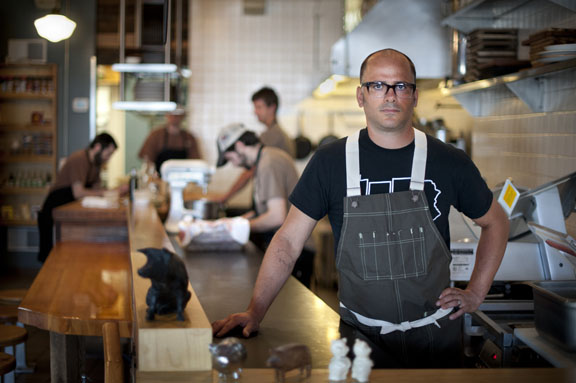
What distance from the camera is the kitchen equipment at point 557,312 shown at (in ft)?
6.55

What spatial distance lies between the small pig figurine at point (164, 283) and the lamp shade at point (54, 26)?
14.4 feet

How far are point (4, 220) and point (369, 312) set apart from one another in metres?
7.06

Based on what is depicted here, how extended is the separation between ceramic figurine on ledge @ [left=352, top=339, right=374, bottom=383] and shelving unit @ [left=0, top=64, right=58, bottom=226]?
24.4 feet

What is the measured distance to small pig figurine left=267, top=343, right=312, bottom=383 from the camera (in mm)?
1444

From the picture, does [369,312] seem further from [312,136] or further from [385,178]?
[312,136]

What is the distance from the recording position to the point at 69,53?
8.28 meters

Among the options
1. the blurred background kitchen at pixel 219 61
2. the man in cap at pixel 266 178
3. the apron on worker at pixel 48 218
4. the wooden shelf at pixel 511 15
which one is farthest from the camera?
the apron on worker at pixel 48 218

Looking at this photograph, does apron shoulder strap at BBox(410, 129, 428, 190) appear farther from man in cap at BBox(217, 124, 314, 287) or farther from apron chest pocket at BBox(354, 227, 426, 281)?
man in cap at BBox(217, 124, 314, 287)

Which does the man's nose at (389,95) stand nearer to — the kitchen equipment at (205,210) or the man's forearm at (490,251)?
the man's forearm at (490,251)

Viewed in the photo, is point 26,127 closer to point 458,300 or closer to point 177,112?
point 177,112

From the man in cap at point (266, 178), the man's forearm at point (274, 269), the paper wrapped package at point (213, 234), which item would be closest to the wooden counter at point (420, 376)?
the man's forearm at point (274, 269)

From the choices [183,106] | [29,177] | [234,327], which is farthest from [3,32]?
[234,327]

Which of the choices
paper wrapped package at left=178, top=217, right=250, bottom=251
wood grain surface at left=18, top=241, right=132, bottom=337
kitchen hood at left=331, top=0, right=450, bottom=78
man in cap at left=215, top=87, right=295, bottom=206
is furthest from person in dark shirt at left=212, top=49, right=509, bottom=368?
man in cap at left=215, top=87, right=295, bottom=206

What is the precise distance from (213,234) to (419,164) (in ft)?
5.87
